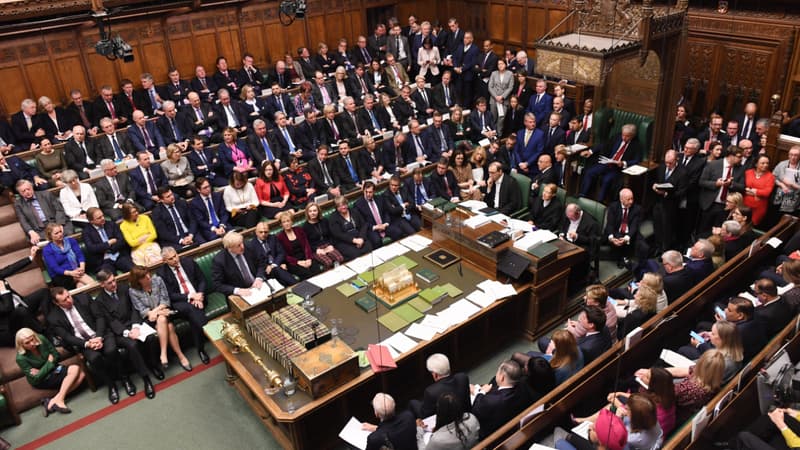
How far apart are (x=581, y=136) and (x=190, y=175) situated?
4881 millimetres

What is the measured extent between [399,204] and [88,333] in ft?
10.9

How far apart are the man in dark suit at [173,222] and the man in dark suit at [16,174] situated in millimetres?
1697

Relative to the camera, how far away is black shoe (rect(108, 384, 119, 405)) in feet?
17.1

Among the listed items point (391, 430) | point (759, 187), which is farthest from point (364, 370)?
point (759, 187)

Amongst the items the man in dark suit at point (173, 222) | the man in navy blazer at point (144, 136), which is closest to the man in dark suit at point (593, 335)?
the man in dark suit at point (173, 222)

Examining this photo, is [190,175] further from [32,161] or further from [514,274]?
[514,274]

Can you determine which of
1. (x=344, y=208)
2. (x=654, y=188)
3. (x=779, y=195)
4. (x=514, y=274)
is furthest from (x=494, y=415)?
(x=779, y=195)

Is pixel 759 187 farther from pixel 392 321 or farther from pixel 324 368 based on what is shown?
pixel 324 368

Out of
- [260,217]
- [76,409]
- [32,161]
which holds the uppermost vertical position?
[32,161]

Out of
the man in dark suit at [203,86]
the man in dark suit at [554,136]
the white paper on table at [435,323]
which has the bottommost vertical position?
the white paper on table at [435,323]

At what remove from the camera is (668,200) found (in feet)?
22.5

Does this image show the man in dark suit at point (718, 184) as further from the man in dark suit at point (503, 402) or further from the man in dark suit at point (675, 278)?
the man in dark suit at point (503, 402)

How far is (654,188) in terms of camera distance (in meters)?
6.87

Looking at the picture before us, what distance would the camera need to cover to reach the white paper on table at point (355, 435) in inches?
154
